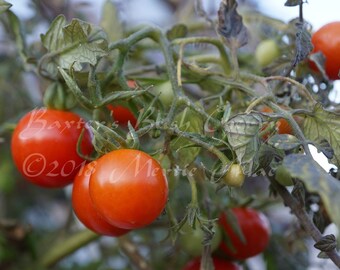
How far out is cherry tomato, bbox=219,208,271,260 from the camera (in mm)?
882

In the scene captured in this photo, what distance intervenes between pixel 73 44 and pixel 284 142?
253 mm

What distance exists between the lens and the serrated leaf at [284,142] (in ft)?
1.85

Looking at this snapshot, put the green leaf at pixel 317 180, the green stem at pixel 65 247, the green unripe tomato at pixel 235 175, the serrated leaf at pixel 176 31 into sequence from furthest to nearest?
1. the green stem at pixel 65 247
2. the serrated leaf at pixel 176 31
3. the green unripe tomato at pixel 235 175
4. the green leaf at pixel 317 180

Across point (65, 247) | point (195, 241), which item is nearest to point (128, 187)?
point (195, 241)

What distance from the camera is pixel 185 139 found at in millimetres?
634

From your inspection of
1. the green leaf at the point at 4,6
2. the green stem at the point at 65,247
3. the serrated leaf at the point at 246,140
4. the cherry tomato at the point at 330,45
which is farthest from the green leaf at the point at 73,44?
the green stem at the point at 65,247

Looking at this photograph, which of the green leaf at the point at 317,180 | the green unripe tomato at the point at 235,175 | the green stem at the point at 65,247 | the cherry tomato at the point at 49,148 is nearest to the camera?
the green leaf at the point at 317,180

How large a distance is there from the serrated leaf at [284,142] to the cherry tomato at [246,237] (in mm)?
322

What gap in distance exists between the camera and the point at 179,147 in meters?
0.63

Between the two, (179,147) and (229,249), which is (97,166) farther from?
(229,249)

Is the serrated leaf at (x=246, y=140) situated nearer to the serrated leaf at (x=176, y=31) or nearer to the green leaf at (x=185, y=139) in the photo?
the green leaf at (x=185, y=139)

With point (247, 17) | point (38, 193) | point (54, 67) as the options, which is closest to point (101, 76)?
point (54, 67)

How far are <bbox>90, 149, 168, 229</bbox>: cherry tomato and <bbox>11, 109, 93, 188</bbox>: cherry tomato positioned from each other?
12 cm

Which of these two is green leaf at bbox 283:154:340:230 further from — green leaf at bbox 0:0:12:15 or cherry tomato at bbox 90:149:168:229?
green leaf at bbox 0:0:12:15
